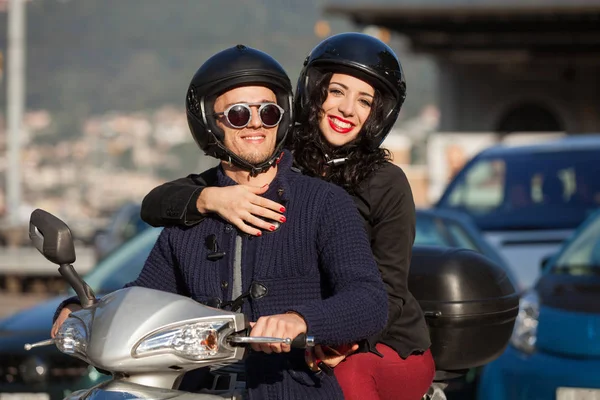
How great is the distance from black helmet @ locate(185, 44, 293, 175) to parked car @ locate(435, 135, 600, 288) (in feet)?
20.4

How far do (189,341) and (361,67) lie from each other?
1.33m

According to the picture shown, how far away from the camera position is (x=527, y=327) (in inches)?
258

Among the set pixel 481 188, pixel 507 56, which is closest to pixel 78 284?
pixel 481 188

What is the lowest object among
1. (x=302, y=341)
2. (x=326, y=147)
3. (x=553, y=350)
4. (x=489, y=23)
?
(x=553, y=350)

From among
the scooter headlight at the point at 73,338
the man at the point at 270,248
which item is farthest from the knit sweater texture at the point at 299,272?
the scooter headlight at the point at 73,338

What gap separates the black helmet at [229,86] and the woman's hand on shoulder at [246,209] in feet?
0.35

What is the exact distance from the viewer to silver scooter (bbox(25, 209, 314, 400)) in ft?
8.75

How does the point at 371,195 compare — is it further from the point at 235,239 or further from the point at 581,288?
the point at 581,288

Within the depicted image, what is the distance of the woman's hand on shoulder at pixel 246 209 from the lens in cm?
317

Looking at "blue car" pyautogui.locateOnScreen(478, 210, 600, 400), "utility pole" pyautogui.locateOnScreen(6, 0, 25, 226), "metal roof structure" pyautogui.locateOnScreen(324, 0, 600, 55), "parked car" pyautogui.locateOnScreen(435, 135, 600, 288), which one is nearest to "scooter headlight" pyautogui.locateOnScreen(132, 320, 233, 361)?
"blue car" pyautogui.locateOnScreen(478, 210, 600, 400)

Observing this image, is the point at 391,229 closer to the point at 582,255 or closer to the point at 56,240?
the point at 56,240

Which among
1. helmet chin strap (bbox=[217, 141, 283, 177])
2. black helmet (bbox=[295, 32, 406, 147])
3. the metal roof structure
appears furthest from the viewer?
the metal roof structure

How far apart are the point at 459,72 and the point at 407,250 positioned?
27.3 m

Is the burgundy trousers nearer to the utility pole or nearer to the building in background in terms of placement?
the building in background
